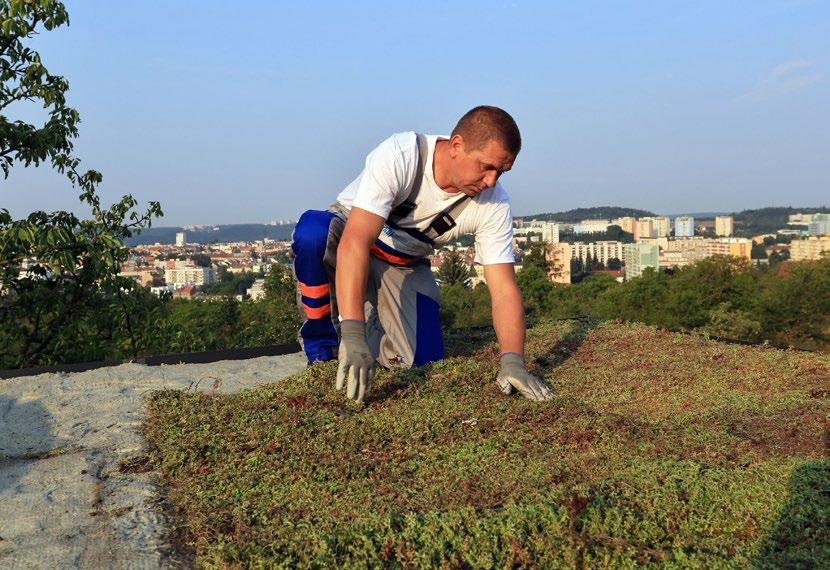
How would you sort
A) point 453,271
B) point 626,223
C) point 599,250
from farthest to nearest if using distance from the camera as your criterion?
point 626,223
point 599,250
point 453,271

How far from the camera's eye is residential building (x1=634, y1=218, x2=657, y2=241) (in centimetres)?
5799

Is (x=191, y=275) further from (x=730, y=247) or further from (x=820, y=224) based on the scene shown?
(x=820, y=224)

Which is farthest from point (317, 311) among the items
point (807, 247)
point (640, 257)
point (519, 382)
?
point (640, 257)

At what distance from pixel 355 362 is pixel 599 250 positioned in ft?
144

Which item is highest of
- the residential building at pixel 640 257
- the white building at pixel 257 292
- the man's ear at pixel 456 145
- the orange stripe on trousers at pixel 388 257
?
the man's ear at pixel 456 145

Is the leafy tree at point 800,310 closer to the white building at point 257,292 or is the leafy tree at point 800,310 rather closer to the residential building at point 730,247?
the white building at point 257,292

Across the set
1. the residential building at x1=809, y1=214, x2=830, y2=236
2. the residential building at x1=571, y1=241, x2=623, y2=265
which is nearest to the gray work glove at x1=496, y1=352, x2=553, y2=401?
the residential building at x1=571, y1=241, x2=623, y2=265

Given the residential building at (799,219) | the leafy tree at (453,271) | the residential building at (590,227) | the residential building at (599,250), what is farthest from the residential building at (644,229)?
the leafy tree at (453,271)

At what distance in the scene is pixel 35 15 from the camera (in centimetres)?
448

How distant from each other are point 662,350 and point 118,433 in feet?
9.47

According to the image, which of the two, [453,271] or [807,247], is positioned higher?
[453,271]

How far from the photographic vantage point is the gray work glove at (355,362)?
2.91 meters

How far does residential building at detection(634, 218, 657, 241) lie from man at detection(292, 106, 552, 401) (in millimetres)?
55808

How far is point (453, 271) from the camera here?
17797 millimetres
